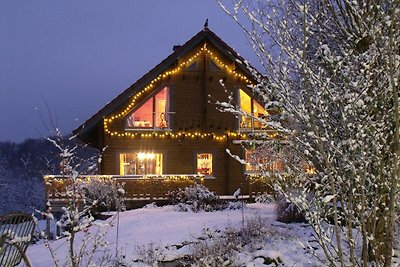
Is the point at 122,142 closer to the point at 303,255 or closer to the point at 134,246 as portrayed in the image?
the point at 134,246

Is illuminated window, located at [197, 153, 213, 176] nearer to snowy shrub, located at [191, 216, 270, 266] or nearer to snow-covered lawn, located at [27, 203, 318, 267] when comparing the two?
snow-covered lawn, located at [27, 203, 318, 267]

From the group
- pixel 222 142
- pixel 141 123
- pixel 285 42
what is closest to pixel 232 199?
pixel 222 142

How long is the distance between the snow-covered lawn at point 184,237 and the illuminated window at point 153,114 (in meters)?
6.67

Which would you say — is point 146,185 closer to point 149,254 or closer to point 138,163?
point 138,163

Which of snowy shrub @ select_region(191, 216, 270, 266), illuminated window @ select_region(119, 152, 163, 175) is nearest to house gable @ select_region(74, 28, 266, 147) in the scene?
illuminated window @ select_region(119, 152, 163, 175)

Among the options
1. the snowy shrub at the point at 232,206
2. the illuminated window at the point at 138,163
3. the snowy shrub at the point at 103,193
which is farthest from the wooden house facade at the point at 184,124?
the snowy shrub at the point at 232,206

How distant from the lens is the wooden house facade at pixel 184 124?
19984mm

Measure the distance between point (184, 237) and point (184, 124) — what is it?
10.5 meters

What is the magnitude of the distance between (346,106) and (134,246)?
7729mm

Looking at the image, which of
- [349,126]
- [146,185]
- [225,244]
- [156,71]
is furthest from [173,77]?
[349,126]

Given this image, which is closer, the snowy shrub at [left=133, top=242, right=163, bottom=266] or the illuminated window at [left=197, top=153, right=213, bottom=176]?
the snowy shrub at [left=133, top=242, right=163, bottom=266]

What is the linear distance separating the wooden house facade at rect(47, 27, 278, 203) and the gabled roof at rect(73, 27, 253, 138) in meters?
0.04

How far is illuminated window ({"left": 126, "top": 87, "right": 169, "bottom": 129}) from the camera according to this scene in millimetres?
20297

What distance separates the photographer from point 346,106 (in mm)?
3078
